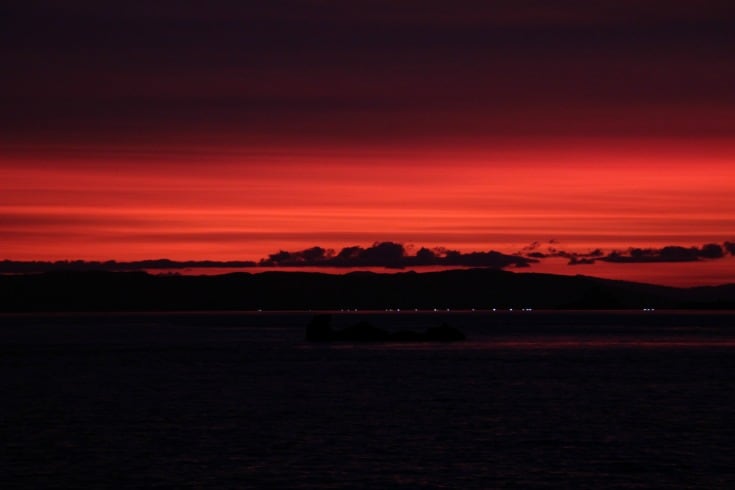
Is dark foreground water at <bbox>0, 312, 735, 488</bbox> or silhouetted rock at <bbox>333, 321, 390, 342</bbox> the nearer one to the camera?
dark foreground water at <bbox>0, 312, 735, 488</bbox>

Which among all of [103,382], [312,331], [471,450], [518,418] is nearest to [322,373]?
[103,382]

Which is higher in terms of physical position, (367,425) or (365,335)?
(365,335)

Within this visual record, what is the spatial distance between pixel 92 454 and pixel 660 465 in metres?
22.1

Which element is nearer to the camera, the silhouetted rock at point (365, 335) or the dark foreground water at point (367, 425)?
the dark foreground water at point (367, 425)

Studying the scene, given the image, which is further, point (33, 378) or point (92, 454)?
point (33, 378)

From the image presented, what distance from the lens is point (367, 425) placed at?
60312 mm

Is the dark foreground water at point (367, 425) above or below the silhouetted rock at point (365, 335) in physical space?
below

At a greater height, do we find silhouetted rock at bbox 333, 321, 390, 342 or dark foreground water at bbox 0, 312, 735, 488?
silhouetted rock at bbox 333, 321, 390, 342

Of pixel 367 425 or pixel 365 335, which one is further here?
pixel 365 335

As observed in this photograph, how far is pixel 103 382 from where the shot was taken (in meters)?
90.6

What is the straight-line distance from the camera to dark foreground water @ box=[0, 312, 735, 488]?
147ft

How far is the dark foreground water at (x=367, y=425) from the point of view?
4475 cm

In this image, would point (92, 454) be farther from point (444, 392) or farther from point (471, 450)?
point (444, 392)

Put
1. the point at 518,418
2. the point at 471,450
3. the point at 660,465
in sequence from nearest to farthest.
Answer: the point at 660,465
the point at 471,450
the point at 518,418
